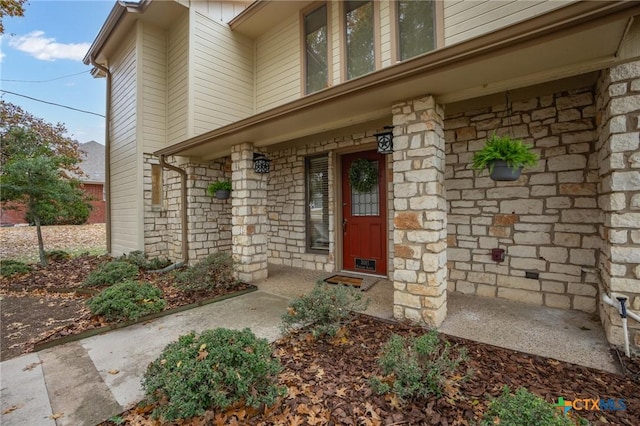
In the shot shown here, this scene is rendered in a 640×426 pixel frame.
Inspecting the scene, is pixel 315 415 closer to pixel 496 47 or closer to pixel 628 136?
pixel 496 47

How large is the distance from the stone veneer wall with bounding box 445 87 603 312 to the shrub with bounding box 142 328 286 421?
3048mm

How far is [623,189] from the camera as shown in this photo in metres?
2.27

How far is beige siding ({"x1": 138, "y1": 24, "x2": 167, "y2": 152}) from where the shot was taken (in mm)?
6293

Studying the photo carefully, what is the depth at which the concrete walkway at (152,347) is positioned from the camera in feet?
6.21

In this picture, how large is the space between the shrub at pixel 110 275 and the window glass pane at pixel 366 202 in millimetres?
3961

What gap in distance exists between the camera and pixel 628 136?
2.26 m

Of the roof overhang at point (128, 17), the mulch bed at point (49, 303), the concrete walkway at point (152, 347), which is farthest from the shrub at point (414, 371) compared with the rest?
the roof overhang at point (128, 17)

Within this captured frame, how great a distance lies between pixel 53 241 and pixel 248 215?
867cm

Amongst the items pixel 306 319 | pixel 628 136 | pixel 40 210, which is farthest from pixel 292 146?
pixel 40 210

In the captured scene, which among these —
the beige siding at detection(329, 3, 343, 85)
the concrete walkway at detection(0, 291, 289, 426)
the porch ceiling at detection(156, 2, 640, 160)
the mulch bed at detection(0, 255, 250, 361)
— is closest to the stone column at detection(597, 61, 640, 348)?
the porch ceiling at detection(156, 2, 640, 160)

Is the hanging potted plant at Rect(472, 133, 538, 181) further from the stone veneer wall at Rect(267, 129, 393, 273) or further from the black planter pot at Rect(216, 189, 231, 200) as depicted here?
the black planter pot at Rect(216, 189, 231, 200)

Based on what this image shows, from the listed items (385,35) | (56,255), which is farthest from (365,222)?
(56,255)

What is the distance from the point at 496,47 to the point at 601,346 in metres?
2.64

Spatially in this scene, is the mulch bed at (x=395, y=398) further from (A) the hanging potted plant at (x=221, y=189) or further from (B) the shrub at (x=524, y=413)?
(A) the hanging potted plant at (x=221, y=189)
